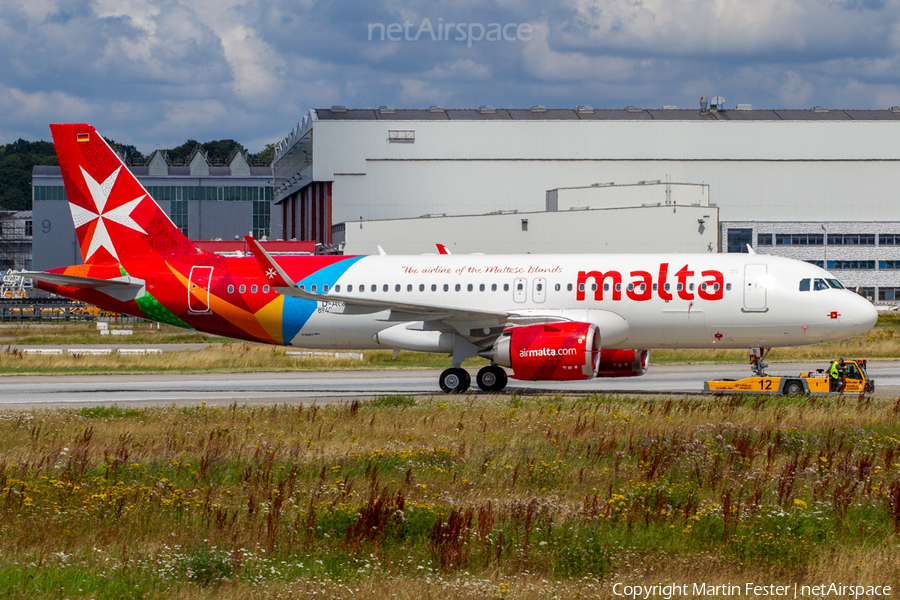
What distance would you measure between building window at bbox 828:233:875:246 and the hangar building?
0.10m

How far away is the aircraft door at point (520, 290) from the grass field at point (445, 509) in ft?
32.5

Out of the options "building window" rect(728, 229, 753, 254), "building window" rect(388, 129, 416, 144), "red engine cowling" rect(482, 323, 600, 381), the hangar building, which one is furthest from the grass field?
"building window" rect(728, 229, 753, 254)

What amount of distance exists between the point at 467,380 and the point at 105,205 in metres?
14.1

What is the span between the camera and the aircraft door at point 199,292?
31.0 meters

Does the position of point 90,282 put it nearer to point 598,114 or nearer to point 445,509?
point 445,509

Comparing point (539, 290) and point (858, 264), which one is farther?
point (858, 264)

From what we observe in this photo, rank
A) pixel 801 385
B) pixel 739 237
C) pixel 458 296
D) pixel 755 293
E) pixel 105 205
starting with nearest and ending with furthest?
pixel 801 385
pixel 755 293
pixel 458 296
pixel 105 205
pixel 739 237

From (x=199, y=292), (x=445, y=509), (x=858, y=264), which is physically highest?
(x=858, y=264)

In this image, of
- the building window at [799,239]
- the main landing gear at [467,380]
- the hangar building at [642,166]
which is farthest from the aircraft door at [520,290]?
the building window at [799,239]

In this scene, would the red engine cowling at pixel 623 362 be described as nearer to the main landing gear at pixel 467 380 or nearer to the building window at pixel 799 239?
the main landing gear at pixel 467 380

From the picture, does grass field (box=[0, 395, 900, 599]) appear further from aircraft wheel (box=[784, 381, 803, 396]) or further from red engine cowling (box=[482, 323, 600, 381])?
red engine cowling (box=[482, 323, 600, 381])

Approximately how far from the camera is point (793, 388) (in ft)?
83.9

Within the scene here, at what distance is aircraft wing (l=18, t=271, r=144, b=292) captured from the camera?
30.5 meters

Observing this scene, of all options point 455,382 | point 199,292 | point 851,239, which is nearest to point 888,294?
point 851,239
